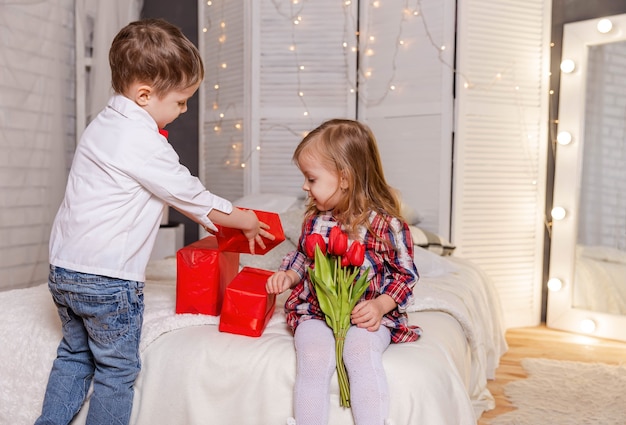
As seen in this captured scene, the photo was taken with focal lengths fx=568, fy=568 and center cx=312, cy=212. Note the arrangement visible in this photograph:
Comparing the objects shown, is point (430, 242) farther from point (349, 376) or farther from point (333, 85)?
point (349, 376)

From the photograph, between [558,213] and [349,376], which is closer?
[349,376]

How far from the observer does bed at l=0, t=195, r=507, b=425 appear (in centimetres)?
133

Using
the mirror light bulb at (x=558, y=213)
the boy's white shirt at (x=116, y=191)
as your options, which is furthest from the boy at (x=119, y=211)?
the mirror light bulb at (x=558, y=213)

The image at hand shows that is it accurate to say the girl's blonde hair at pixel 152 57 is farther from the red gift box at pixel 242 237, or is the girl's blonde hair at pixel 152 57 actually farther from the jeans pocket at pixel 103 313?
the jeans pocket at pixel 103 313

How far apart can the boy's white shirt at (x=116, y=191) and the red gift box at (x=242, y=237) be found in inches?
6.6

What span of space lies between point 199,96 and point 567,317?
2743mm

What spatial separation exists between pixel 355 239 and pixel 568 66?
2.43m

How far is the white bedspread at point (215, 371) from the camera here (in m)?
1.33

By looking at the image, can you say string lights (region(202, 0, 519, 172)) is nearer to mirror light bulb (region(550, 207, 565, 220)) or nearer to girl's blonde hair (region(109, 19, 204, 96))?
mirror light bulb (region(550, 207, 565, 220))

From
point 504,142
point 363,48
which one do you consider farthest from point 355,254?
point 363,48

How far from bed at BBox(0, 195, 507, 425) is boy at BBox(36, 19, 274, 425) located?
0.09 meters

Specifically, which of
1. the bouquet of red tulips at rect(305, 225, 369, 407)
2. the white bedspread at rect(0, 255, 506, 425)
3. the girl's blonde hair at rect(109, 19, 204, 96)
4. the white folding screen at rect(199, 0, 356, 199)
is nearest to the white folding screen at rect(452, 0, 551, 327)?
the white folding screen at rect(199, 0, 356, 199)

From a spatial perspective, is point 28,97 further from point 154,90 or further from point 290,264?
point 290,264

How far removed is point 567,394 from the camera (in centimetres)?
227
